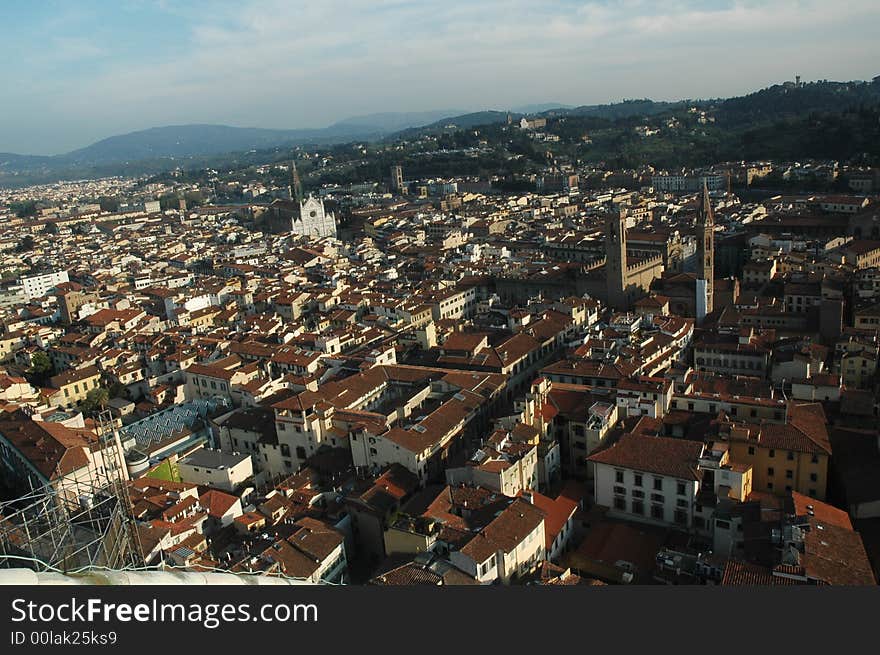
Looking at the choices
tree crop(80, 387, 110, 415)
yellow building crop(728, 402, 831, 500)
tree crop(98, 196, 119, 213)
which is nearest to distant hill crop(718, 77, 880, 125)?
tree crop(98, 196, 119, 213)

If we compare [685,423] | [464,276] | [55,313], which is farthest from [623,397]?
[55,313]

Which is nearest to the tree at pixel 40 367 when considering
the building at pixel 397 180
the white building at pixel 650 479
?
the white building at pixel 650 479

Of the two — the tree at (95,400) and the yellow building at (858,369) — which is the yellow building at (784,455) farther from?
Answer: the tree at (95,400)

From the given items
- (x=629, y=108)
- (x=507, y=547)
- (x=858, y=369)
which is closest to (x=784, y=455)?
(x=507, y=547)

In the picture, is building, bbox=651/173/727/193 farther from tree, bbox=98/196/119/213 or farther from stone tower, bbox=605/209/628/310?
tree, bbox=98/196/119/213

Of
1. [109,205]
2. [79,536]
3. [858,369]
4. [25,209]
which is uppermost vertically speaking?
[25,209]

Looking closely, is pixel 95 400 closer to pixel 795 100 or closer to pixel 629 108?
pixel 795 100

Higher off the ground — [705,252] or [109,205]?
[705,252]
